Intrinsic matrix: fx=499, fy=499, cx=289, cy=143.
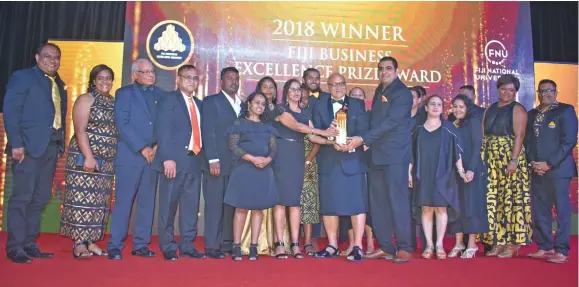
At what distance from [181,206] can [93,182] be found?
67cm

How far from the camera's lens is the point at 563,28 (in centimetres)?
704

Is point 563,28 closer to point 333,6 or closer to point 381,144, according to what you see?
point 333,6

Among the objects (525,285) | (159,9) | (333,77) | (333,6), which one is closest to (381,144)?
(333,77)

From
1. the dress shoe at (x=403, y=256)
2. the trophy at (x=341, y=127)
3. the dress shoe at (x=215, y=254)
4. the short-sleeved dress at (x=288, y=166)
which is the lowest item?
the dress shoe at (x=215, y=254)

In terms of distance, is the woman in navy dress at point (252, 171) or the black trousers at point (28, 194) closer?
the black trousers at point (28, 194)

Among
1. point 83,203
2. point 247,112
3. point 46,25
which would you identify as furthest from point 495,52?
point 46,25

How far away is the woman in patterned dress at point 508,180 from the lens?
166 inches

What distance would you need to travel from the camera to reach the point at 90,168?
11.9 feet

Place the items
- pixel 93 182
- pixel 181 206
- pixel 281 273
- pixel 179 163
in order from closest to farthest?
pixel 281 273 < pixel 93 182 < pixel 179 163 < pixel 181 206

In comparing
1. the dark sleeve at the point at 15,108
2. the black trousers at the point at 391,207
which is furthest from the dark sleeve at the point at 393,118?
the dark sleeve at the point at 15,108

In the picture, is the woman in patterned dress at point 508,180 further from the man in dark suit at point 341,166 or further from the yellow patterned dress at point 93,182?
the yellow patterned dress at point 93,182

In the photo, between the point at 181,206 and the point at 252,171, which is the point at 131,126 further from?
the point at 252,171

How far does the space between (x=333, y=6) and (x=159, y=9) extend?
6.82 feet

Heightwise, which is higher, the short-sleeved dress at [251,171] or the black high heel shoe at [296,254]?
the short-sleeved dress at [251,171]
